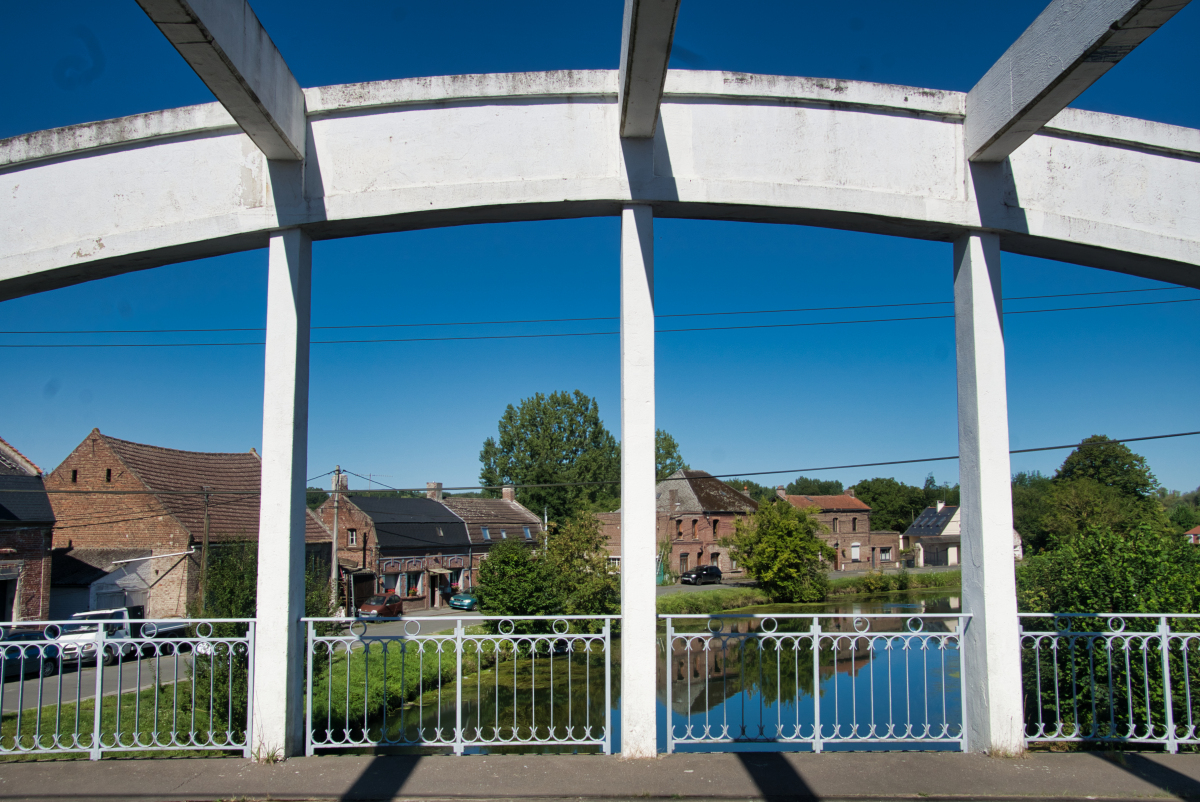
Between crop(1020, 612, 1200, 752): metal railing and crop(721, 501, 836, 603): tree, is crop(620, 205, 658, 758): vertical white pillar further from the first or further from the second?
crop(721, 501, 836, 603): tree

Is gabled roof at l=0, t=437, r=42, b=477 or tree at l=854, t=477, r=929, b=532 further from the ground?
gabled roof at l=0, t=437, r=42, b=477

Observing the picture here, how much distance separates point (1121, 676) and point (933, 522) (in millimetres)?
50966

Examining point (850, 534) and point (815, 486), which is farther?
point (815, 486)

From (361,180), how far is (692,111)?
2293 millimetres

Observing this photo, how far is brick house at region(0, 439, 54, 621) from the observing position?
1702cm

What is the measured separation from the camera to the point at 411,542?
105ft

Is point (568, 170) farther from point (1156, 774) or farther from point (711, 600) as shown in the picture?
point (711, 600)

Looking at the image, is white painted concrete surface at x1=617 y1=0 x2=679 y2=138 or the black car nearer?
white painted concrete surface at x1=617 y1=0 x2=679 y2=138

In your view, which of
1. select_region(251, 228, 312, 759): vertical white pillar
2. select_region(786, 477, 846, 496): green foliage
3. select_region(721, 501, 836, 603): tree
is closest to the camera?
select_region(251, 228, 312, 759): vertical white pillar

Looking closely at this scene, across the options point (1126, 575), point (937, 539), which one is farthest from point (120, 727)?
point (937, 539)

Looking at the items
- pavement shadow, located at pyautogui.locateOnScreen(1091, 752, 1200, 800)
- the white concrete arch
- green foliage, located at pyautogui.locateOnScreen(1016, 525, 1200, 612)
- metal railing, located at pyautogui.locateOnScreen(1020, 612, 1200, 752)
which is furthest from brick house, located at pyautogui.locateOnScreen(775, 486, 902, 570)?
pavement shadow, located at pyautogui.locateOnScreen(1091, 752, 1200, 800)

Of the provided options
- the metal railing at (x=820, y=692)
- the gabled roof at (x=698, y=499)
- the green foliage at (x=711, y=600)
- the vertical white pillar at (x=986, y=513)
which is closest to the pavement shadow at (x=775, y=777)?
the metal railing at (x=820, y=692)

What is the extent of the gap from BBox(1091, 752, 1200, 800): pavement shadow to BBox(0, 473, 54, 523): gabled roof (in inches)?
807

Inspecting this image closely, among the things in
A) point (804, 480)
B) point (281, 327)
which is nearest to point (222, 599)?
point (281, 327)
